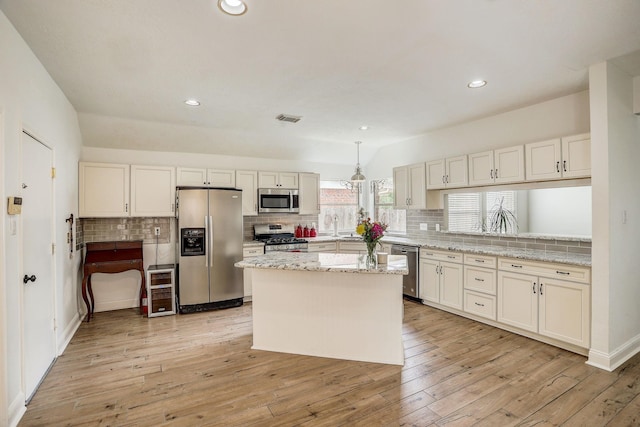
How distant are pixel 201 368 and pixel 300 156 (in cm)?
404

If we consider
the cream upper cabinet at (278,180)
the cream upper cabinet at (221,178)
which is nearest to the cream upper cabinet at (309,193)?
the cream upper cabinet at (278,180)

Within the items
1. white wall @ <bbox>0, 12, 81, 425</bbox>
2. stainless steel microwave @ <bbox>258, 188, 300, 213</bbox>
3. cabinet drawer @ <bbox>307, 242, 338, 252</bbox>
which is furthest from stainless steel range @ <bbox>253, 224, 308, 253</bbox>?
white wall @ <bbox>0, 12, 81, 425</bbox>

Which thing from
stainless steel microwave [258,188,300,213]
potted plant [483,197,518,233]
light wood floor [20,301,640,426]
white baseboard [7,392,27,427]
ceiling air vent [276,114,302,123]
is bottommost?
light wood floor [20,301,640,426]

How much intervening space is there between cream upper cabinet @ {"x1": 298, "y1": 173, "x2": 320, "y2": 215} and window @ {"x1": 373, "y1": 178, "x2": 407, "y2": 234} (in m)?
1.32

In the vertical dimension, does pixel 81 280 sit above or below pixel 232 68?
below

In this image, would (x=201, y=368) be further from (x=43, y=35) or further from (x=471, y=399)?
(x=43, y=35)

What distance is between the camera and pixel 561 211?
3875mm

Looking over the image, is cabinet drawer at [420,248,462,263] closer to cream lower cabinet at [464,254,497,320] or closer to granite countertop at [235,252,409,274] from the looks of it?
cream lower cabinet at [464,254,497,320]

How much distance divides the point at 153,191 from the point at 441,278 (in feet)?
14.2

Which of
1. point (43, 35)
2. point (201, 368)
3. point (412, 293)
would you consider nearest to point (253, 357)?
point (201, 368)

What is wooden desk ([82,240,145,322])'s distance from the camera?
4.16 meters

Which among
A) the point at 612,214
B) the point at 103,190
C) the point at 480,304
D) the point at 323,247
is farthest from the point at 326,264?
the point at 103,190

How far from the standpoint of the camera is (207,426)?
2090mm

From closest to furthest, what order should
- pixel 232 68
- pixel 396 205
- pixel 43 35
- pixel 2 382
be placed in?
pixel 2 382 → pixel 43 35 → pixel 232 68 → pixel 396 205
